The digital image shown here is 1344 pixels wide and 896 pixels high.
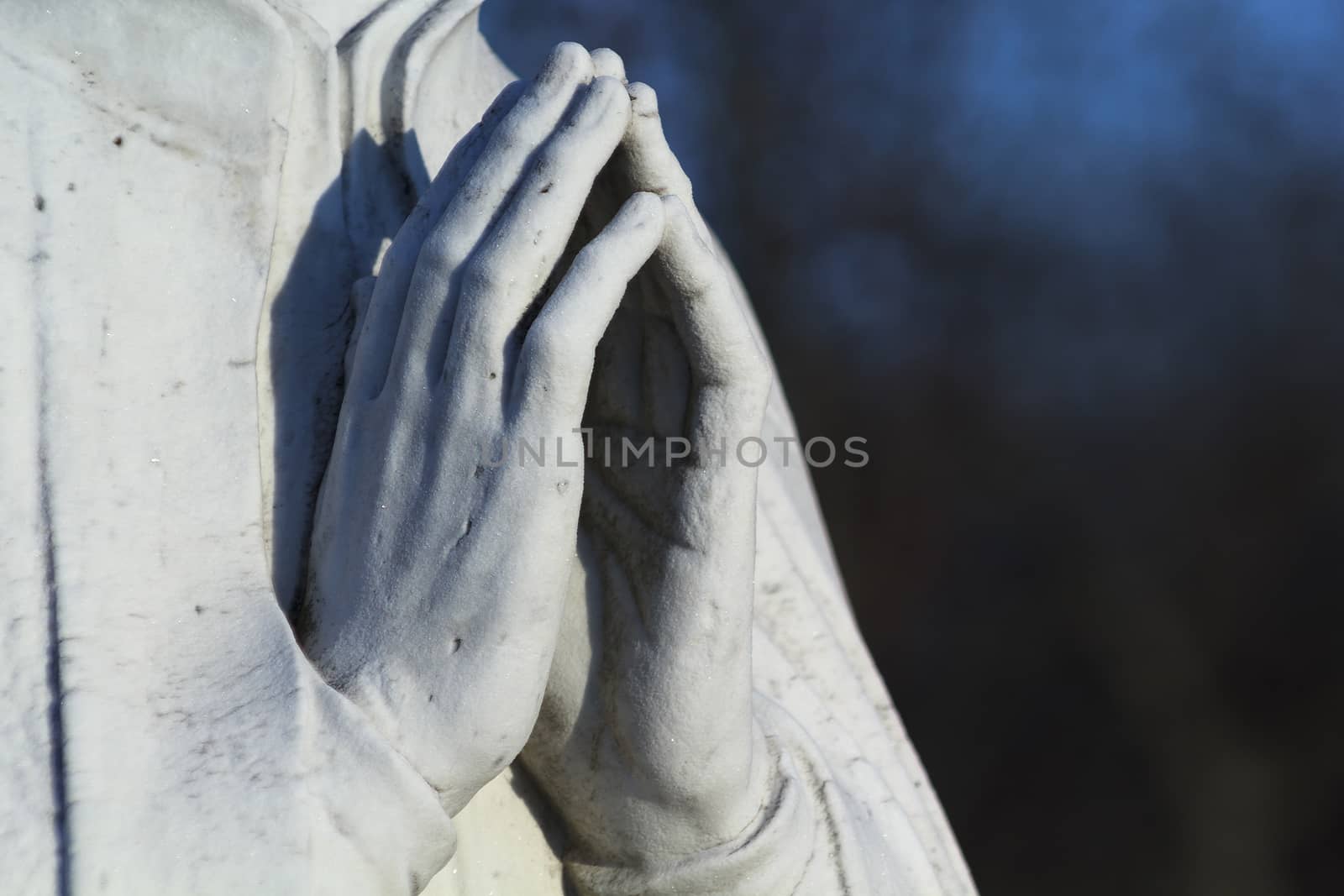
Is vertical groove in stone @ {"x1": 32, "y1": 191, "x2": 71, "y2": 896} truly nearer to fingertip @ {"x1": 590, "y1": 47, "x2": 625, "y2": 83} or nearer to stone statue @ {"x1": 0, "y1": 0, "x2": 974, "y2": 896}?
stone statue @ {"x1": 0, "y1": 0, "x2": 974, "y2": 896}

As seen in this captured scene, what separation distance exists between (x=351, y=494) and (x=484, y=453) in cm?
9

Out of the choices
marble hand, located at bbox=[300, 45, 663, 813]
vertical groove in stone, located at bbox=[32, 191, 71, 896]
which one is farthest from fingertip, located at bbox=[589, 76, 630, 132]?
vertical groove in stone, located at bbox=[32, 191, 71, 896]

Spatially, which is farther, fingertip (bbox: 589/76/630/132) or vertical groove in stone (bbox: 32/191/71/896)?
fingertip (bbox: 589/76/630/132)

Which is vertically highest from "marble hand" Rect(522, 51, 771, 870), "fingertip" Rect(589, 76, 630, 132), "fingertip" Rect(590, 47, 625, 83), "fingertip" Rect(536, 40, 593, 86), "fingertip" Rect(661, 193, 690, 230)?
"fingertip" Rect(590, 47, 625, 83)

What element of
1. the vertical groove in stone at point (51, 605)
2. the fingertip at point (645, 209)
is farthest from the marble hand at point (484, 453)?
the vertical groove in stone at point (51, 605)

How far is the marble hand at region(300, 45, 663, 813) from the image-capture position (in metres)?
0.70

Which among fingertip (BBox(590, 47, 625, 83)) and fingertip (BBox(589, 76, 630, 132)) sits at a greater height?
fingertip (BBox(590, 47, 625, 83))

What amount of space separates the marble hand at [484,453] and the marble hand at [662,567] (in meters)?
0.06

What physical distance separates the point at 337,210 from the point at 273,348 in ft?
0.36

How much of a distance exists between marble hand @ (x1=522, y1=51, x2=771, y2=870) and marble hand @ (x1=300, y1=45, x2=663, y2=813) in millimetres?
56

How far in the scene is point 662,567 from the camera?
2.56ft

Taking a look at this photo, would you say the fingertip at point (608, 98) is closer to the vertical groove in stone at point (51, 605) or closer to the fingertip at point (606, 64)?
the fingertip at point (606, 64)

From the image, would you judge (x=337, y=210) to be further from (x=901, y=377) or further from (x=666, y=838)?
(x=901, y=377)

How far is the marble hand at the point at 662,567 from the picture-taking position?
75cm
